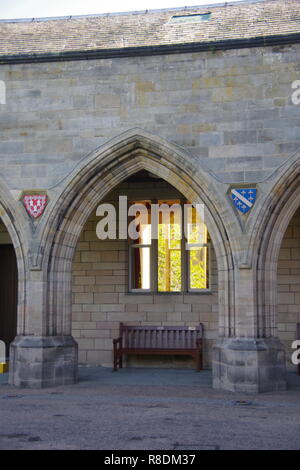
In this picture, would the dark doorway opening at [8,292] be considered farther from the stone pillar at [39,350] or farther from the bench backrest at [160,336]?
the stone pillar at [39,350]

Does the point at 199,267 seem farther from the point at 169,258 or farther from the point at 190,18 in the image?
the point at 190,18

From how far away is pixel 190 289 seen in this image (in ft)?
42.3

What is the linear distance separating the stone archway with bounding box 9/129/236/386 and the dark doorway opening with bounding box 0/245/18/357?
139 inches

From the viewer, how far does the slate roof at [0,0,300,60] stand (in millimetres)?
11273

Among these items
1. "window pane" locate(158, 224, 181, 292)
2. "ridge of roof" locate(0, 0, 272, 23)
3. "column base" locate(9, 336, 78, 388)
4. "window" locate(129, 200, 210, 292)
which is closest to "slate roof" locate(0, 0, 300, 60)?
"ridge of roof" locate(0, 0, 272, 23)

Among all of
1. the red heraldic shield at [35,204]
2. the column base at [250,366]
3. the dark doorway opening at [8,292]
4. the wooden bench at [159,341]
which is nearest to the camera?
the column base at [250,366]

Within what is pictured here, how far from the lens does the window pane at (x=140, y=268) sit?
43.1 ft

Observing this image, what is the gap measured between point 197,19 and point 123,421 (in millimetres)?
8464

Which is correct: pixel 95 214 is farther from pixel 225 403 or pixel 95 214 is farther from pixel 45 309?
pixel 225 403

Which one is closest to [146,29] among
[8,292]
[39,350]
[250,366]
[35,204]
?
[35,204]

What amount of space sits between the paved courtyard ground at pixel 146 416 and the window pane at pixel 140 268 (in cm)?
251

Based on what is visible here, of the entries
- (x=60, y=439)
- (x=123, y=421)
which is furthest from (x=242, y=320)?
(x=60, y=439)

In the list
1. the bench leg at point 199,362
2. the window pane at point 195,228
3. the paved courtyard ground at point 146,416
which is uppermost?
the window pane at point 195,228

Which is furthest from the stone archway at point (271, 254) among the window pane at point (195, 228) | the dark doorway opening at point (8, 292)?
the dark doorway opening at point (8, 292)
